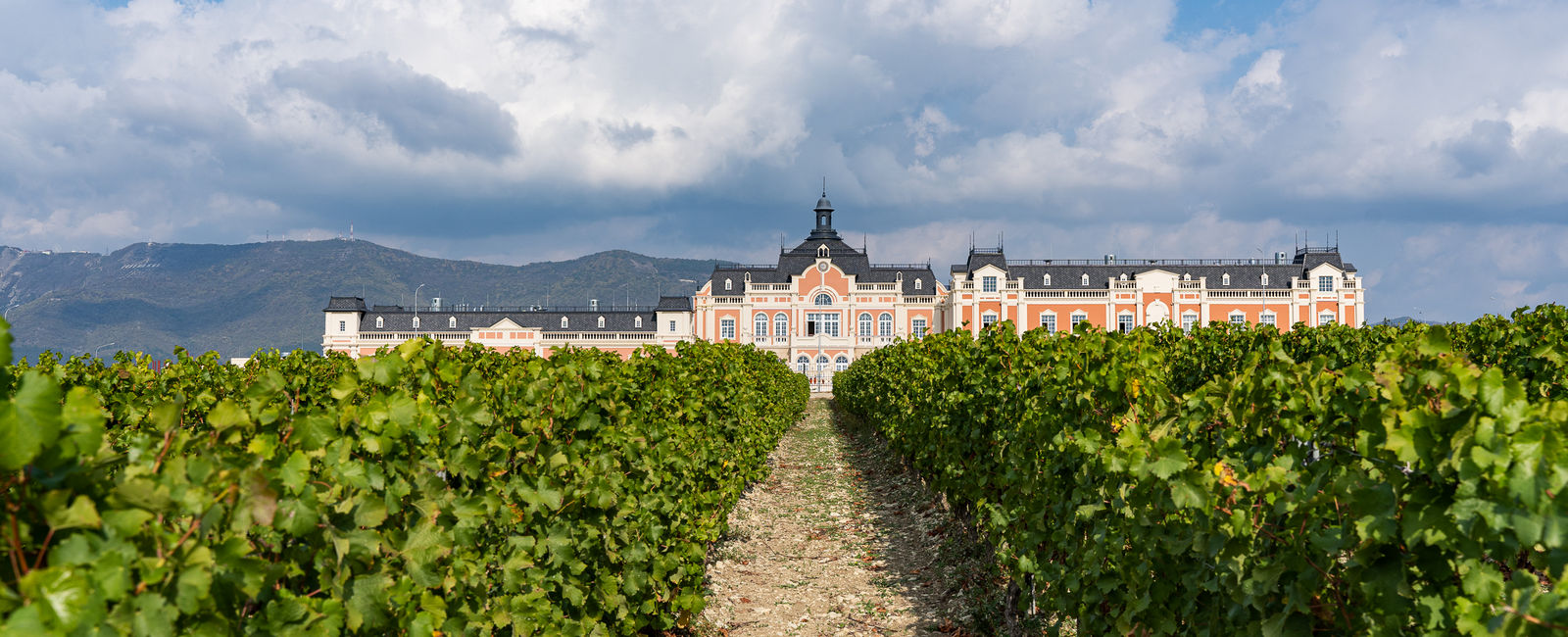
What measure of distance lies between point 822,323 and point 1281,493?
6153 cm

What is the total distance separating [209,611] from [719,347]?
11.1 metres

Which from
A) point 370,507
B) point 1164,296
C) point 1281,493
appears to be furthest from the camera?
point 1164,296

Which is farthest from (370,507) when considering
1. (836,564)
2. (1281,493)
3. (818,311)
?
(818,311)

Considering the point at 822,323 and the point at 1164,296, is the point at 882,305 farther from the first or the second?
the point at 1164,296

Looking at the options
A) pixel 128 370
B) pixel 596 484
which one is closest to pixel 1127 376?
pixel 596 484

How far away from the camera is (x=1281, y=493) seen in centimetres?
311

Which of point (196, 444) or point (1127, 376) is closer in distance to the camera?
point (196, 444)

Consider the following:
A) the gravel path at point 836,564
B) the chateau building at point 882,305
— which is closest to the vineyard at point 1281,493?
the gravel path at point 836,564

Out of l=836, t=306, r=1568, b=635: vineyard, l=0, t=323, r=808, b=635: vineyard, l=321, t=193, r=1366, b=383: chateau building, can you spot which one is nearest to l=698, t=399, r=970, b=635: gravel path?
l=0, t=323, r=808, b=635: vineyard

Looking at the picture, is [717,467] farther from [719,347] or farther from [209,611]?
[209,611]

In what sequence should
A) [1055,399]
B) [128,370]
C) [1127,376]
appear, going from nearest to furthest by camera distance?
1. [1127,376]
2. [1055,399]
3. [128,370]

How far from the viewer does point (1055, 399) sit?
5.73 meters

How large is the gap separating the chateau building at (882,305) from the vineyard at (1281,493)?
53.4m

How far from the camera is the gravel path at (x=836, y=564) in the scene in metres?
7.83
